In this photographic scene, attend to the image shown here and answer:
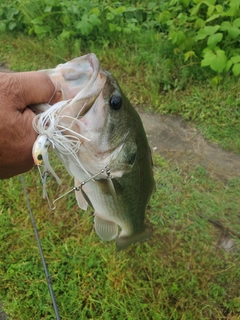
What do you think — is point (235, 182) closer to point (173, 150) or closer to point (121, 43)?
point (173, 150)

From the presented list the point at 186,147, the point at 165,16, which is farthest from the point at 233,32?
the point at 186,147

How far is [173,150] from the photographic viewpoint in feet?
11.5

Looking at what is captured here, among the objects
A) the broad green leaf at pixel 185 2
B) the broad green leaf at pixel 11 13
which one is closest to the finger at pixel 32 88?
the broad green leaf at pixel 185 2

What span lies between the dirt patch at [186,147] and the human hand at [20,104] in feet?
6.84

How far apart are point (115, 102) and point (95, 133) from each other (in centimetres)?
16

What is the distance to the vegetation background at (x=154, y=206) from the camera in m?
2.76

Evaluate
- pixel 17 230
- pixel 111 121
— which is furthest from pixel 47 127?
pixel 17 230

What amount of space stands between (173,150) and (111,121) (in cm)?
202

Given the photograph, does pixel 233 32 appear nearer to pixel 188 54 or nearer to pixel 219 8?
pixel 219 8

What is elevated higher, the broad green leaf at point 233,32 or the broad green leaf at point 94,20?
the broad green leaf at point 94,20

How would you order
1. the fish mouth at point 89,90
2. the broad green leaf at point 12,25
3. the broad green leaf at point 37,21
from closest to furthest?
the fish mouth at point 89,90, the broad green leaf at point 37,21, the broad green leaf at point 12,25

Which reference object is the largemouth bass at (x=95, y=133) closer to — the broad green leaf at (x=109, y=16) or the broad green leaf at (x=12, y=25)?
the broad green leaf at (x=109, y=16)

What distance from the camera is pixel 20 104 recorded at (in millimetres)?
1503

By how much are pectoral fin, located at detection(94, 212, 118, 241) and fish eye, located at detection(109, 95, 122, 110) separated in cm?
80
